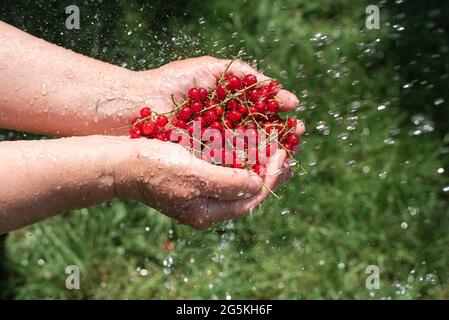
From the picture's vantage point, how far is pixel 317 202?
1.97m

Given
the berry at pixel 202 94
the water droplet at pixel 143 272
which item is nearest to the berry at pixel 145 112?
the berry at pixel 202 94

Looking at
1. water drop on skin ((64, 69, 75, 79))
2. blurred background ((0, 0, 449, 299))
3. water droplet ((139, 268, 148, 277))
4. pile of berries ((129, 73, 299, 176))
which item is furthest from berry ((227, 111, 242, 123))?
water droplet ((139, 268, 148, 277))

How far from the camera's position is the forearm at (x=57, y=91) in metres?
1.50

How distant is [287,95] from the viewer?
1496mm

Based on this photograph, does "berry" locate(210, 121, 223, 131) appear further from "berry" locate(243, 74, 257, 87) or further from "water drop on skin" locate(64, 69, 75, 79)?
"water drop on skin" locate(64, 69, 75, 79)

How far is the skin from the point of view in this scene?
1.26 meters

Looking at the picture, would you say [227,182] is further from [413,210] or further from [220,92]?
[413,210]

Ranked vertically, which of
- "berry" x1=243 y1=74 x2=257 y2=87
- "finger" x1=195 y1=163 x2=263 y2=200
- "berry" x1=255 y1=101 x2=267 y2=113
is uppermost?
"berry" x1=243 y1=74 x2=257 y2=87

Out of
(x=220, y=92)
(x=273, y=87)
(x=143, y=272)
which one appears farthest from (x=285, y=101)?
(x=143, y=272)

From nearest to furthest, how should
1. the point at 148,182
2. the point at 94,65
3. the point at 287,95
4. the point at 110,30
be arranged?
the point at 148,182 < the point at 287,95 < the point at 94,65 < the point at 110,30

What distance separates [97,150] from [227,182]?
0.91 ft
